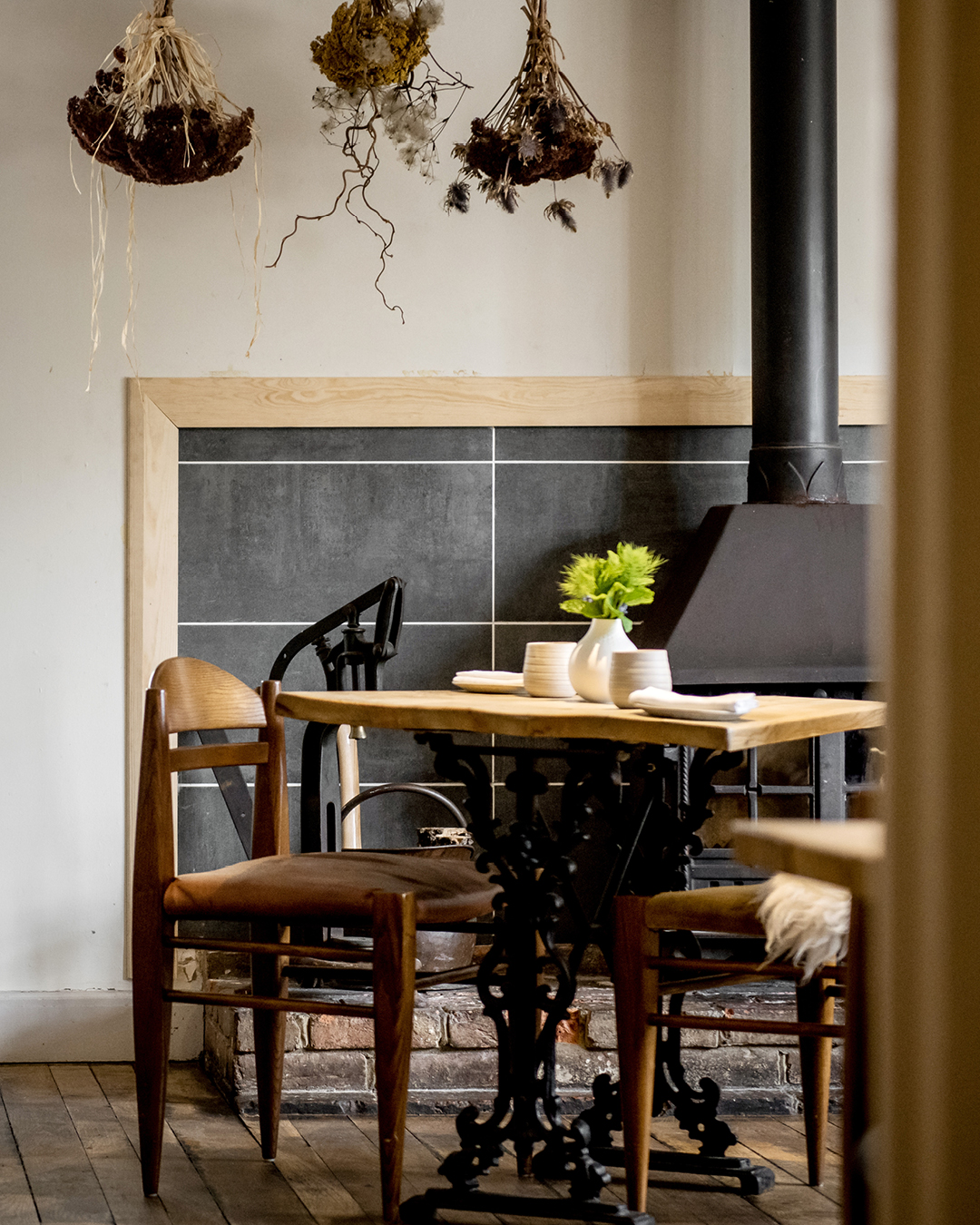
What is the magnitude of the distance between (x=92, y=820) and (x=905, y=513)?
120 inches

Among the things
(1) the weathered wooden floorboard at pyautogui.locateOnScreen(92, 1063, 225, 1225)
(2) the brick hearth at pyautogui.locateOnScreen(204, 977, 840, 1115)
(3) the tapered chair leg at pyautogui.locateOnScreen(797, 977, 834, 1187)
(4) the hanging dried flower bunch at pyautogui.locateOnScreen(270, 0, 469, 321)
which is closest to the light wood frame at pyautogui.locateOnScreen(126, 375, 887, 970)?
(4) the hanging dried flower bunch at pyautogui.locateOnScreen(270, 0, 469, 321)

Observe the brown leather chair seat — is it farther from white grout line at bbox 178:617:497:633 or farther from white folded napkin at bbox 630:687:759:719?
white grout line at bbox 178:617:497:633

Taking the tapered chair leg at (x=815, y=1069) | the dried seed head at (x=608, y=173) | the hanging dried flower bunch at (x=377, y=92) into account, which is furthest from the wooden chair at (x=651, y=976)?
the hanging dried flower bunch at (x=377, y=92)

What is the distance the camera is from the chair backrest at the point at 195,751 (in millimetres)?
2139

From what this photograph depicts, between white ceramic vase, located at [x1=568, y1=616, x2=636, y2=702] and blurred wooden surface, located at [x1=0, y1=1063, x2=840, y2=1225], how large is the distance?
850mm

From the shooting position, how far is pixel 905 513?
0.34 m

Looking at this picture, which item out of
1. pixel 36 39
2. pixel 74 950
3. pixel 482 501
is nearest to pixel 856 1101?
pixel 482 501

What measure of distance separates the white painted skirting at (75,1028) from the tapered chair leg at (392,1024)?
1.29m

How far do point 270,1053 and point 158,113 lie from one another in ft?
6.46

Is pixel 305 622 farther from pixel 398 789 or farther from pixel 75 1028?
pixel 75 1028

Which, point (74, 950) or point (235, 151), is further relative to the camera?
point (74, 950)

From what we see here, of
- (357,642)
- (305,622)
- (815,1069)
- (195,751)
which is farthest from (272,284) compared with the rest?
(815,1069)

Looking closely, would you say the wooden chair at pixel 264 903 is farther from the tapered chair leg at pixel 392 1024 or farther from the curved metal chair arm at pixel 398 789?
the curved metal chair arm at pixel 398 789

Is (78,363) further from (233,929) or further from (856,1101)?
(856,1101)
